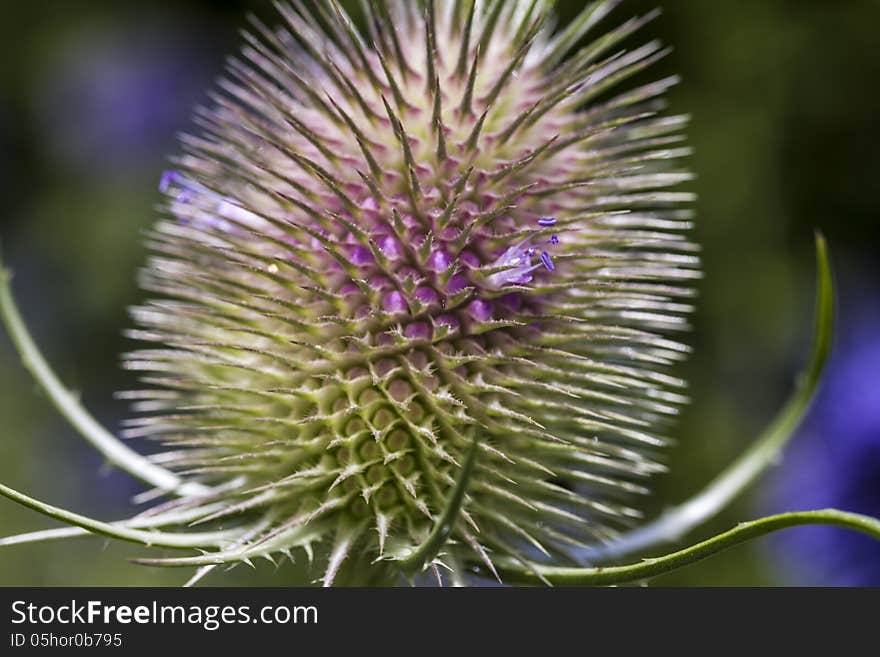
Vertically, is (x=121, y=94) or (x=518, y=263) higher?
(x=121, y=94)

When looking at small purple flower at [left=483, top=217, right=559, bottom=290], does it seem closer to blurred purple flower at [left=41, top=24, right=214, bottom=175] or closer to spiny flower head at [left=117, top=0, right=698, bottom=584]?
spiny flower head at [left=117, top=0, right=698, bottom=584]

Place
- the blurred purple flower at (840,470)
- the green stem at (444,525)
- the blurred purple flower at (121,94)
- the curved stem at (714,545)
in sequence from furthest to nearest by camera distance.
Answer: the blurred purple flower at (121,94) → the blurred purple flower at (840,470) → the curved stem at (714,545) → the green stem at (444,525)

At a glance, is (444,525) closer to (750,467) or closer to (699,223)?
(750,467)

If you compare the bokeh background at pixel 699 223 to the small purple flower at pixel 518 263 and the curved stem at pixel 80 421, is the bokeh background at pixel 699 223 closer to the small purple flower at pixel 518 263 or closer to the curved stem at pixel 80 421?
the curved stem at pixel 80 421

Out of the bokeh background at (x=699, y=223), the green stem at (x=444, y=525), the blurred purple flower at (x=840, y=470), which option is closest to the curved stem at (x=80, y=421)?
the green stem at (x=444, y=525)

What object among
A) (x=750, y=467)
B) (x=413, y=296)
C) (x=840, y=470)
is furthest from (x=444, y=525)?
(x=840, y=470)

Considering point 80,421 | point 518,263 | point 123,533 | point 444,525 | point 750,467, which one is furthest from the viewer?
point 750,467

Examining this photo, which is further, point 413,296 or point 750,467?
point 750,467
